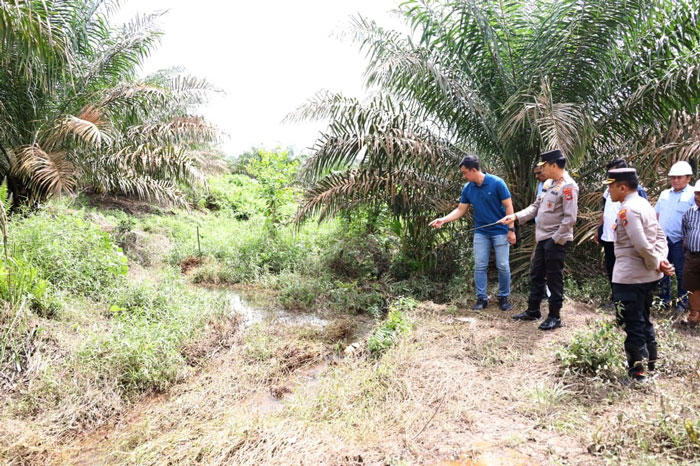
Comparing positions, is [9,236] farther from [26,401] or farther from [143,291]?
[26,401]

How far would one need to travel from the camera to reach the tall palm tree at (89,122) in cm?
746

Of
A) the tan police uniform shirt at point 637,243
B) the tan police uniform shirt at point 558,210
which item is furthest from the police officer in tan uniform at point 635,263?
the tan police uniform shirt at point 558,210

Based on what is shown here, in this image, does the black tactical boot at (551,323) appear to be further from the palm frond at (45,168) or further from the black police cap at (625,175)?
the palm frond at (45,168)

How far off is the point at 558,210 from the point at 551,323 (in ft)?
3.68

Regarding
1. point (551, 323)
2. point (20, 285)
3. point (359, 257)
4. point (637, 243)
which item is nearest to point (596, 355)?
point (637, 243)

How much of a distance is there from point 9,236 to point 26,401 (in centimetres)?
275

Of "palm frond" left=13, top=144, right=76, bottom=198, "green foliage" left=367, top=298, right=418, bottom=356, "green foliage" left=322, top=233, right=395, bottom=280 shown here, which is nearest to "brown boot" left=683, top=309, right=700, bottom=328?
"green foliage" left=367, top=298, right=418, bottom=356

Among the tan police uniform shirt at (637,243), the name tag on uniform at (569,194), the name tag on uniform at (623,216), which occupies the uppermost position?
the name tag on uniform at (569,194)

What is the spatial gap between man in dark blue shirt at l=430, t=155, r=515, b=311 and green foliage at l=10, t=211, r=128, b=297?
4.04m

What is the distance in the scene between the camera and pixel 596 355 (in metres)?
3.54

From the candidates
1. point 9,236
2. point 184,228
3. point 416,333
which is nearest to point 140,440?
point 416,333

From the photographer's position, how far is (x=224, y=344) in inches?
197

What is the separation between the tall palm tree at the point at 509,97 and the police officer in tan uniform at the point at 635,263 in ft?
7.22

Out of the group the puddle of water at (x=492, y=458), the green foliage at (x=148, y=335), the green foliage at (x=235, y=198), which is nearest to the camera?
the puddle of water at (x=492, y=458)
